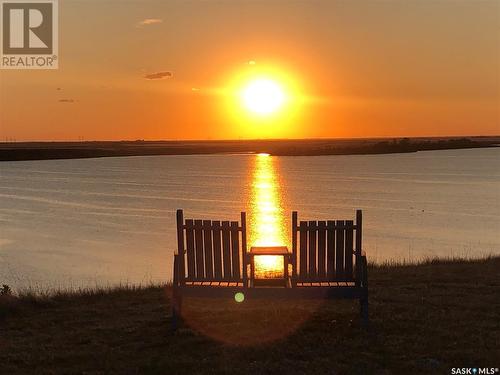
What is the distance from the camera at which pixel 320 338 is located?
7.04 meters

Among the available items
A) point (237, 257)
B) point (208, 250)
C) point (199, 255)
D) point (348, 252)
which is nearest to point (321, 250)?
point (348, 252)

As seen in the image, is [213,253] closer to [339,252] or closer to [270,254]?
[270,254]

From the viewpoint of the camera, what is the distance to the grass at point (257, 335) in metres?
6.25

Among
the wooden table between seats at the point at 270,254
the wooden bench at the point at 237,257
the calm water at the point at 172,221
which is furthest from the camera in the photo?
the calm water at the point at 172,221

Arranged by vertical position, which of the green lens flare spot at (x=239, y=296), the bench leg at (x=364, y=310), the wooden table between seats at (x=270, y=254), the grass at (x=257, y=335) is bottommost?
the grass at (x=257, y=335)

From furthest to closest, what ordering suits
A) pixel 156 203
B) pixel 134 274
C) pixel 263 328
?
pixel 156 203 → pixel 134 274 → pixel 263 328

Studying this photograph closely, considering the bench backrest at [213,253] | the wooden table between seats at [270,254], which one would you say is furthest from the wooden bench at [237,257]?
the wooden table between seats at [270,254]

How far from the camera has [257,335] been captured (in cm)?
729

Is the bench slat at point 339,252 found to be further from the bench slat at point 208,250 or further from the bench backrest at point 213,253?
the bench slat at point 208,250

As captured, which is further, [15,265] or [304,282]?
[15,265]

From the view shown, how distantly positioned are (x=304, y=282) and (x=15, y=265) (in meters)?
21.1

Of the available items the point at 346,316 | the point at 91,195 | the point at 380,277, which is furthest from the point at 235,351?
the point at 91,195

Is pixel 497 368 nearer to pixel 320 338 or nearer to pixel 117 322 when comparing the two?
pixel 320 338

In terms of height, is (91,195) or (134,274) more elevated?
(91,195)
